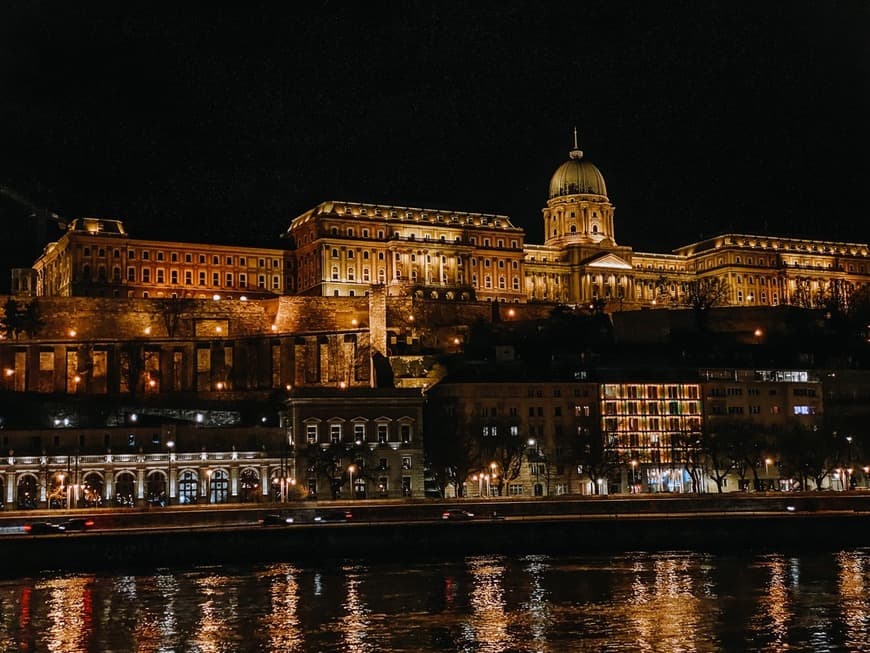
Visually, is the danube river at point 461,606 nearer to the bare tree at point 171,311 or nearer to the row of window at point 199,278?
the bare tree at point 171,311

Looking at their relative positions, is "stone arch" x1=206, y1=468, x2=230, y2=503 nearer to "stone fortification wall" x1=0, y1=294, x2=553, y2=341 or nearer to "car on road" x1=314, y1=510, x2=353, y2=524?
"car on road" x1=314, y1=510, x2=353, y2=524

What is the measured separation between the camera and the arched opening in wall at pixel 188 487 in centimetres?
7519

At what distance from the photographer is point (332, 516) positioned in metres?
60.7

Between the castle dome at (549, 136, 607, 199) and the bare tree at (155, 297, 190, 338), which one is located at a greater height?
the castle dome at (549, 136, 607, 199)

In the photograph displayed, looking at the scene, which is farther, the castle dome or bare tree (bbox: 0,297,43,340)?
the castle dome

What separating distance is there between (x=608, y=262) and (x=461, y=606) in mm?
111543

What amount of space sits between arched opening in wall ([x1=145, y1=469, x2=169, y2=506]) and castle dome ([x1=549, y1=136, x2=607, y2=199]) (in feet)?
324

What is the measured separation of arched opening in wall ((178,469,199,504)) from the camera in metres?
75.2

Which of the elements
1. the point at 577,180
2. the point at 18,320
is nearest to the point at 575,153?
the point at 577,180


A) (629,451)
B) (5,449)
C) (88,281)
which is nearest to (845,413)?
(629,451)

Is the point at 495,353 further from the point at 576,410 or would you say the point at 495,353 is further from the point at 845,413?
the point at 845,413

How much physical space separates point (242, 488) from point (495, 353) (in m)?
29.4

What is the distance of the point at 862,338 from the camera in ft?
397

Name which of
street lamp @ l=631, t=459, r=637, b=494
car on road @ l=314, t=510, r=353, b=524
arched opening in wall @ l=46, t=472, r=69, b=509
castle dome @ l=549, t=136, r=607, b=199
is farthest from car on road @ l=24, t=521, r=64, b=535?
castle dome @ l=549, t=136, r=607, b=199
